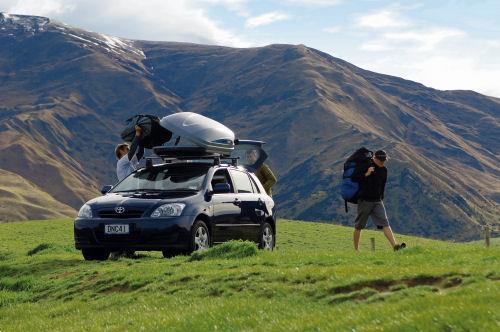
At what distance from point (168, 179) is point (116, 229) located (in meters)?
2.00

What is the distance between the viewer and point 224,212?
17.7 m

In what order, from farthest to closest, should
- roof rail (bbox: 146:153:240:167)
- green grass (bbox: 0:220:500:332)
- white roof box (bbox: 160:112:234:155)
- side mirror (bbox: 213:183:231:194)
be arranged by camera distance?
roof rail (bbox: 146:153:240:167)
white roof box (bbox: 160:112:234:155)
side mirror (bbox: 213:183:231:194)
green grass (bbox: 0:220:500:332)

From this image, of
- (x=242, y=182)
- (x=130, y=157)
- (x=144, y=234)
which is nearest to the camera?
(x=144, y=234)

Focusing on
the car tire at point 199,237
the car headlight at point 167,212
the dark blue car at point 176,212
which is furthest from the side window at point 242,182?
the car headlight at point 167,212

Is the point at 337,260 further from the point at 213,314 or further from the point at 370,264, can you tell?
the point at 213,314

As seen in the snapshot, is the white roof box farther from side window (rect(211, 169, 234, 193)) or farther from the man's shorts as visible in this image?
the man's shorts

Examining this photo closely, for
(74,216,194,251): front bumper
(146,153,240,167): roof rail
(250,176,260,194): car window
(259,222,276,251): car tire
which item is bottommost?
(259,222,276,251): car tire

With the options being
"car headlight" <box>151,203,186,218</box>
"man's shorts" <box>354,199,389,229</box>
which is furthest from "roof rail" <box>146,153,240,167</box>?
"man's shorts" <box>354,199,389,229</box>

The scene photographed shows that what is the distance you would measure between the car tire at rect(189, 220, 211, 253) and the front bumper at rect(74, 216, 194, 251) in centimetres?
16

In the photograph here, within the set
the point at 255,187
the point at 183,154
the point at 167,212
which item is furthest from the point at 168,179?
the point at 255,187

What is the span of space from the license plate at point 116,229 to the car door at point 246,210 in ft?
9.30

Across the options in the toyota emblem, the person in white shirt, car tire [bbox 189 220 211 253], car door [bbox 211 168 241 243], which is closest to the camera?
the toyota emblem

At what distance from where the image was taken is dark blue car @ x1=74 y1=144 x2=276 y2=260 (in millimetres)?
16438

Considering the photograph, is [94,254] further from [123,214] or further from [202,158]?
[202,158]
